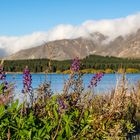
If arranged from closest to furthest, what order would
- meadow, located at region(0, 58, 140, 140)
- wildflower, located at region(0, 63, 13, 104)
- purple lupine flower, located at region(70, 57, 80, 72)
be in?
meadow, located at region(0, 58, 140, 140) < wildflower, located at region(0, 63, 13, 104) < purple lupine flower, located at region(70, 57, 80, 72)

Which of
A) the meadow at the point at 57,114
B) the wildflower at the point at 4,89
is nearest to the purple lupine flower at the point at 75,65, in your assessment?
the meadow at the point at 57,114

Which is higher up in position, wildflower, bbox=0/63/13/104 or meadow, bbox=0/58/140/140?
wildflower, bbox=0/63/13/104

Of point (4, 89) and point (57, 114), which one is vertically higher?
point (4, 89)

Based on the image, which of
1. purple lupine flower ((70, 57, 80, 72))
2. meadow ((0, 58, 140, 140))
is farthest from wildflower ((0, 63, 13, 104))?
purple lupine flower ((70, 57, 80, 72))

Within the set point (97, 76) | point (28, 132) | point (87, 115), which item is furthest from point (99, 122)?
point (28, 132)

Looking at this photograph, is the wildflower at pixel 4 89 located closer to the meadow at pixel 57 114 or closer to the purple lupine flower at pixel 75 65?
the meadow at pixel 57 114

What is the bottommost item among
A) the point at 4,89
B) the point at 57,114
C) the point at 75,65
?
the point at 57,114

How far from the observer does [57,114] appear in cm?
763

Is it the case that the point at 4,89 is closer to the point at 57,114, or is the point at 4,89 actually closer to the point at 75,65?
the point at 57,114

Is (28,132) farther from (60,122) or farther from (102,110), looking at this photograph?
(102,110)

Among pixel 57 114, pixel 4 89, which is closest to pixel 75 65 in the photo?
pixel 57 114

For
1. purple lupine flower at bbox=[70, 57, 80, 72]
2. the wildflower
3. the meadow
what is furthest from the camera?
purple lupine flower at bbox=[70, 57, 80, 72]

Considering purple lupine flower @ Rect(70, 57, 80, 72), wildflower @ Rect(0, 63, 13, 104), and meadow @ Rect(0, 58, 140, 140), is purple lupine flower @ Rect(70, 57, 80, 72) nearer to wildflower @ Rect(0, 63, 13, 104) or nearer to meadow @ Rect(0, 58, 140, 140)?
meadow @ Rect(0, 58, 140, 140)

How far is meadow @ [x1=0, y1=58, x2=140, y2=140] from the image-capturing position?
7035 millimetres
